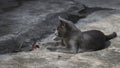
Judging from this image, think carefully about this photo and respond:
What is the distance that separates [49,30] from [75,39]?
1.24m

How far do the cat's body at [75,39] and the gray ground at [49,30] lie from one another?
14 cm

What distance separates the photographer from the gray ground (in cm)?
501

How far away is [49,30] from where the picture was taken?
6738 millimetres

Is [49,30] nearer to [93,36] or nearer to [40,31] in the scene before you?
[40,31]

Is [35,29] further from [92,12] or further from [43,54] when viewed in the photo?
[92,12]

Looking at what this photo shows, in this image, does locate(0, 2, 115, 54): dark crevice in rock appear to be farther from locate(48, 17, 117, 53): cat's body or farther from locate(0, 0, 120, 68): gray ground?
locate(48, 17, 117, 53): cat's body

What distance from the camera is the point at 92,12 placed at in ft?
26.8

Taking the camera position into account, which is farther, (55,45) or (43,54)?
(55,45)

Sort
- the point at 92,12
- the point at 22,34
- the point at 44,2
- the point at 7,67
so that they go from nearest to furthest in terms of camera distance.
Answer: the point at 7,67, the point at 22,34, the point at 92,12, the point at 44,2

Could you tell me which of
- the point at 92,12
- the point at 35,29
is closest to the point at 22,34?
the point at 35,29

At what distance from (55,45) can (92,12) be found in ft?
8.41

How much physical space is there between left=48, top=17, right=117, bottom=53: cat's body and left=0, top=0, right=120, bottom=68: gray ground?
0.14 metres

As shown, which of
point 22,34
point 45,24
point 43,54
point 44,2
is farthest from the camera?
point 44,2

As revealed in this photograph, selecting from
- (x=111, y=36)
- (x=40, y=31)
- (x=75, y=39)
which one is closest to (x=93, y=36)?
(x=75, y=39)
